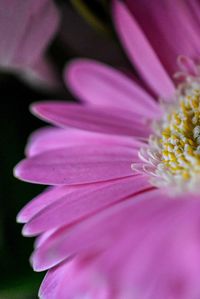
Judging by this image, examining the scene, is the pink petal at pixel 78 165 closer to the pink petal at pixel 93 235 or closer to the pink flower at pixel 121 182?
the pink flower at pixel 121 182

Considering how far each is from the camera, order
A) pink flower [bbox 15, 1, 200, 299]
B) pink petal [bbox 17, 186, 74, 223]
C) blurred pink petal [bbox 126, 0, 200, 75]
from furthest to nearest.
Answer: blurred pink petal [bbox 126, 0, 200, 75]
pink petal [bbox 17, 186, 74, 223]
pink flower [bbox 15, 1, 200, 299]

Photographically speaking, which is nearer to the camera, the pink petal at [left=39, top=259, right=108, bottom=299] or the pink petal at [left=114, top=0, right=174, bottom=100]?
the pink petal at [left=39, top=259, right=108, bottom=299]

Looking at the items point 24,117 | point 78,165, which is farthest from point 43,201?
point 24,117

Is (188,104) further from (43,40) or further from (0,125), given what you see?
(0,125)

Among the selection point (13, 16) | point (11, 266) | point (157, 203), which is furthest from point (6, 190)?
point (157, 203)

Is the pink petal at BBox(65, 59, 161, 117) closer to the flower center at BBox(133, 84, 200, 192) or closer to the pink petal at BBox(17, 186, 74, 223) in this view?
the flower center at BBox(133, 84, 200, 192)

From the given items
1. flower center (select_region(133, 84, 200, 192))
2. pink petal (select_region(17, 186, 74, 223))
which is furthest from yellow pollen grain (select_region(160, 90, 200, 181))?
pink petal (select_region(17, 186, 74, 223))

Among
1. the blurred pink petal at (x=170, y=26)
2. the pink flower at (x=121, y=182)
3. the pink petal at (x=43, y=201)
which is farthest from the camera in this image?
the blurred pink petal at (x=170, y=26)

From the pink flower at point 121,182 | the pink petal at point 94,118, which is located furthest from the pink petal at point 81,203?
the pink petal at point 94,118
